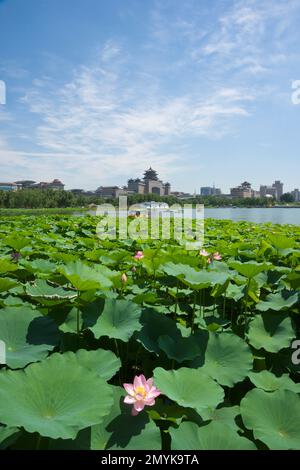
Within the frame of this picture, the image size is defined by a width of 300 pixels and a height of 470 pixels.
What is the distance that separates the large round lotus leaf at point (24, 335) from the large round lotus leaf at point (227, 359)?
0.49 meters

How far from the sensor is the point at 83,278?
1393 millimetres

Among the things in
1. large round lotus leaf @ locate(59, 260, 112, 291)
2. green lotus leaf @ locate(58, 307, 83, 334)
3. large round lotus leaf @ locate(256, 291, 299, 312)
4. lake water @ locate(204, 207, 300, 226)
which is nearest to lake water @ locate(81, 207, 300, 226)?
lake water @ locate(204, 207, 300, 226)

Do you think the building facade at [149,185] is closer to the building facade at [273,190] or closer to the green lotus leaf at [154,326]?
the building facade at [273,190]

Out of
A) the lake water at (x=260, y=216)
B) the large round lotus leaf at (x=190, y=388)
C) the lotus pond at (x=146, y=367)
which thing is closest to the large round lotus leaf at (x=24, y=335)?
the lotus pond at (x=146, y=367)

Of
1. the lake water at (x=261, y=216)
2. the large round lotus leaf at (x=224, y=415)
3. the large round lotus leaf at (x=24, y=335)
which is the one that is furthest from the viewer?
the lake water at (x=261, y=216)

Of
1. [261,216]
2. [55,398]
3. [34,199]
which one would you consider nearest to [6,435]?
[55,398]

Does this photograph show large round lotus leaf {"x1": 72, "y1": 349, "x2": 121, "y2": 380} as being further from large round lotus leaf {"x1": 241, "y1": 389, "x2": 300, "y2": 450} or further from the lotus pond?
large round lotus leaf {"x1": 241, "y1": 389, "x2": 300, "y2": 450}

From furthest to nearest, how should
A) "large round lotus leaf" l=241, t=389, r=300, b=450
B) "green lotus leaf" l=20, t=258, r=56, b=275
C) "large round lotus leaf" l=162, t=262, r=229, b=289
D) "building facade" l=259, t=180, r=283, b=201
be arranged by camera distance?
1. "building facade" l=259, t=180, r=283, b=201
2. "green lotus leaf" l=20, t=258, r=56, b=275
3. "large round lotus leaf" l=162, t=262, r=229, b=289
4. "large round lotus leaf" l=241, t=389, r=300, b=450

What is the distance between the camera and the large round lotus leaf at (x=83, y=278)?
1.28 meters

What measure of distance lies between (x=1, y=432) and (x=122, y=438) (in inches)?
10.5

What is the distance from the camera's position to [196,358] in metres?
1.25

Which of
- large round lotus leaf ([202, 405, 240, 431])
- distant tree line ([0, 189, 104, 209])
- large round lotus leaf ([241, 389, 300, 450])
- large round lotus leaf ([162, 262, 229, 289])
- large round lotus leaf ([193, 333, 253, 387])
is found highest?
distant tree line ([0, 189, 104, 209])

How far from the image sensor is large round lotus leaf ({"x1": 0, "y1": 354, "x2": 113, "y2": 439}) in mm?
796

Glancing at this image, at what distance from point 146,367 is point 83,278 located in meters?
0.39
